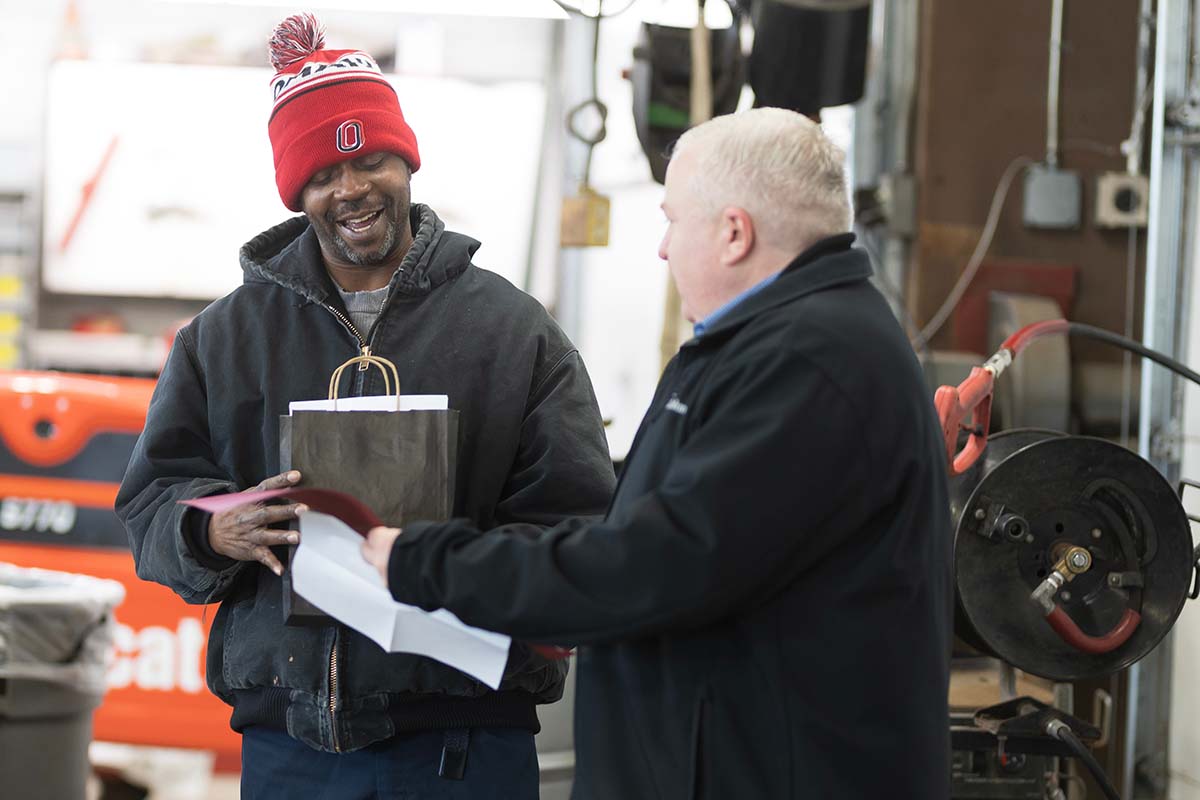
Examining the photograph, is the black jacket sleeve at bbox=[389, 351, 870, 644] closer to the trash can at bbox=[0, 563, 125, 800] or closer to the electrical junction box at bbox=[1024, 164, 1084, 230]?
the trash can at bbox=[0, 563, 125, 800]

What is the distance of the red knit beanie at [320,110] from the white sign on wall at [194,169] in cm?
386

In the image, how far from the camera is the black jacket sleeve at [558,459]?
5.88ft

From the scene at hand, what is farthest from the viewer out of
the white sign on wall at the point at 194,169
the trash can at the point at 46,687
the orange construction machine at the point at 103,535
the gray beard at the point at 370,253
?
the white sign on wall at the point at 194,169

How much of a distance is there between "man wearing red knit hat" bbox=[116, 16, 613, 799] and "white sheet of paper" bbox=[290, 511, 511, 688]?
16 centimetres

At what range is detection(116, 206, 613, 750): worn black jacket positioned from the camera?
1.74 m

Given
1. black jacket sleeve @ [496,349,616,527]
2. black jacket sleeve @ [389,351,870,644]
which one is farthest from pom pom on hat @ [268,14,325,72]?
black jacket sleeve @ [389,351,870,644]

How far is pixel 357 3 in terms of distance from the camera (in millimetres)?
5777

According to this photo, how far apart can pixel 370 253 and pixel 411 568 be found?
65cm

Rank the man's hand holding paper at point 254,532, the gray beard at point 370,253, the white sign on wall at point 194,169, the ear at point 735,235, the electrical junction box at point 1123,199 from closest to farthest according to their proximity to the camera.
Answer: the ear at point 735,235
the man's hand holding paper at point 254,532
the gray beard at point 370,253
the electrical junction box at point 1123,199
the white sign on wall at point 194,169

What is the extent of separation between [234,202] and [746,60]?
283 centimetres

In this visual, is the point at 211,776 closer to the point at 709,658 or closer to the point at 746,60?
the point at 746,60

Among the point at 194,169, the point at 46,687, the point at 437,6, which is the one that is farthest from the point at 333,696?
the point at 437,6

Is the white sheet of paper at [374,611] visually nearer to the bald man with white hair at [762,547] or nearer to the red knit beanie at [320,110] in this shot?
the bald man with white hair at [762,547]

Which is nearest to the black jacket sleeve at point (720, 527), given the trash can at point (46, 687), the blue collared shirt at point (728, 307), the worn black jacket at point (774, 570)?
the worn black jacket at point (774, 570)
